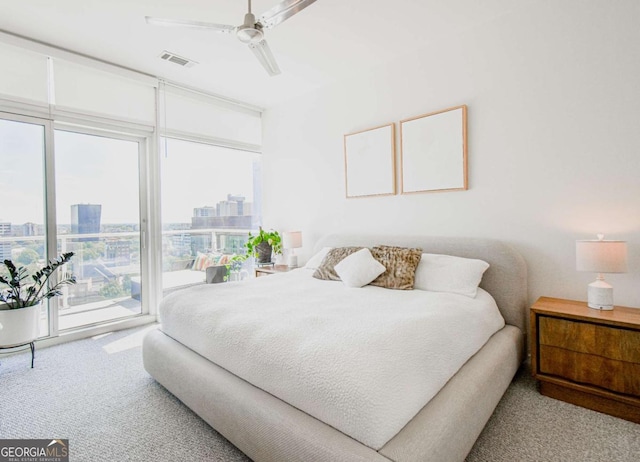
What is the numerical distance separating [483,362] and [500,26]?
265cm

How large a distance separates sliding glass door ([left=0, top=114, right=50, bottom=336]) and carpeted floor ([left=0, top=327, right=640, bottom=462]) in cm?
102

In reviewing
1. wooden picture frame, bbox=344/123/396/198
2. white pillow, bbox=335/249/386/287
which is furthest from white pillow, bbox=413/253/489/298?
wooden picture frame, bbox=344/123/396/198

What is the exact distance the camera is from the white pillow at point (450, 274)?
2447mm

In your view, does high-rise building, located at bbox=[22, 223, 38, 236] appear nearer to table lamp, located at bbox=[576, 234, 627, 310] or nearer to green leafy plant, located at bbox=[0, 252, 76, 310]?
green leafy plant, located at bbox=[0, 252, 76, 310]

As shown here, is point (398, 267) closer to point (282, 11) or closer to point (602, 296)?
point (602, 296)

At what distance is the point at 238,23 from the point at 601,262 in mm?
3230

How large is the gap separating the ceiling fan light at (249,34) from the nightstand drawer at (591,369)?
272 cm

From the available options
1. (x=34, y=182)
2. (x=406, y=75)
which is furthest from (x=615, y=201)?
(x=34, y=182)

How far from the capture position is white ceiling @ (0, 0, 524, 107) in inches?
97.8

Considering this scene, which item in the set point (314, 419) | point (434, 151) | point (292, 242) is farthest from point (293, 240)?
point (314, 419)

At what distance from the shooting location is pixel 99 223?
3570 mm

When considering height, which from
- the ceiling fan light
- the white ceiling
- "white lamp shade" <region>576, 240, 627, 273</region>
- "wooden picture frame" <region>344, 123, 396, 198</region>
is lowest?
"white lamp shade" <region>576, 240, 627, 273</region>

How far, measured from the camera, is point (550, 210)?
8.20 feet

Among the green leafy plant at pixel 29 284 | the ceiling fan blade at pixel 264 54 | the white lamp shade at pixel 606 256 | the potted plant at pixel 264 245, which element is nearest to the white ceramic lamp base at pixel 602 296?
the white lamp shade at pixel 606 256
